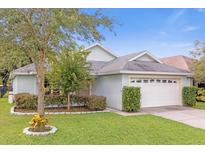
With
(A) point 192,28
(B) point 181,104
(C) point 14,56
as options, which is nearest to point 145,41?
(A) point 192,28

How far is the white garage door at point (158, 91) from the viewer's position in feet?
53.7

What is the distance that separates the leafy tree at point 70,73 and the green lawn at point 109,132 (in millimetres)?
3425

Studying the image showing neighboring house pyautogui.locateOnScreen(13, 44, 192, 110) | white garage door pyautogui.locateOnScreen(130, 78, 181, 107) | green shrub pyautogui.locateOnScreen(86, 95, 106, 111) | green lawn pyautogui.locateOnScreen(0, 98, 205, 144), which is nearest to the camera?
green lawn pyautogui.locateOnScreen(0, 98, 205, 144)

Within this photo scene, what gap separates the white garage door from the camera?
1636cm

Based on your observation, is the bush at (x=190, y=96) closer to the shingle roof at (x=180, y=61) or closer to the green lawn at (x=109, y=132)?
the green lawn at (x=109, y=132)

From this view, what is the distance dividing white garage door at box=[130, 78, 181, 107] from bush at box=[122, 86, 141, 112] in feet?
4.20

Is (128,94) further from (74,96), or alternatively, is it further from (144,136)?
(144,136)

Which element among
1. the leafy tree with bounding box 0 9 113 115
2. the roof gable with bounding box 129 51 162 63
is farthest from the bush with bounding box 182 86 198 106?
the leafy tree with bounding box 0 9 113 115

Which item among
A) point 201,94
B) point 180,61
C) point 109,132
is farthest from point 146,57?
point 109,132

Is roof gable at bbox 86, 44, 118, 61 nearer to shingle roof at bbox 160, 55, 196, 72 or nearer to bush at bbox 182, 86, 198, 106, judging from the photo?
shingle roof at bbox 160, 55, 196, 72

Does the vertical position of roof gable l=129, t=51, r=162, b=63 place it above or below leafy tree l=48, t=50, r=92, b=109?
above

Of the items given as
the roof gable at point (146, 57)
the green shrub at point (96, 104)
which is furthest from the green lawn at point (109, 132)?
the roof gable at point (146, 57)

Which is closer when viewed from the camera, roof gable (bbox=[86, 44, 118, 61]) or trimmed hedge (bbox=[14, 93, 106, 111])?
trimmed hedge (bbox=[14, 93, 106, 111])
